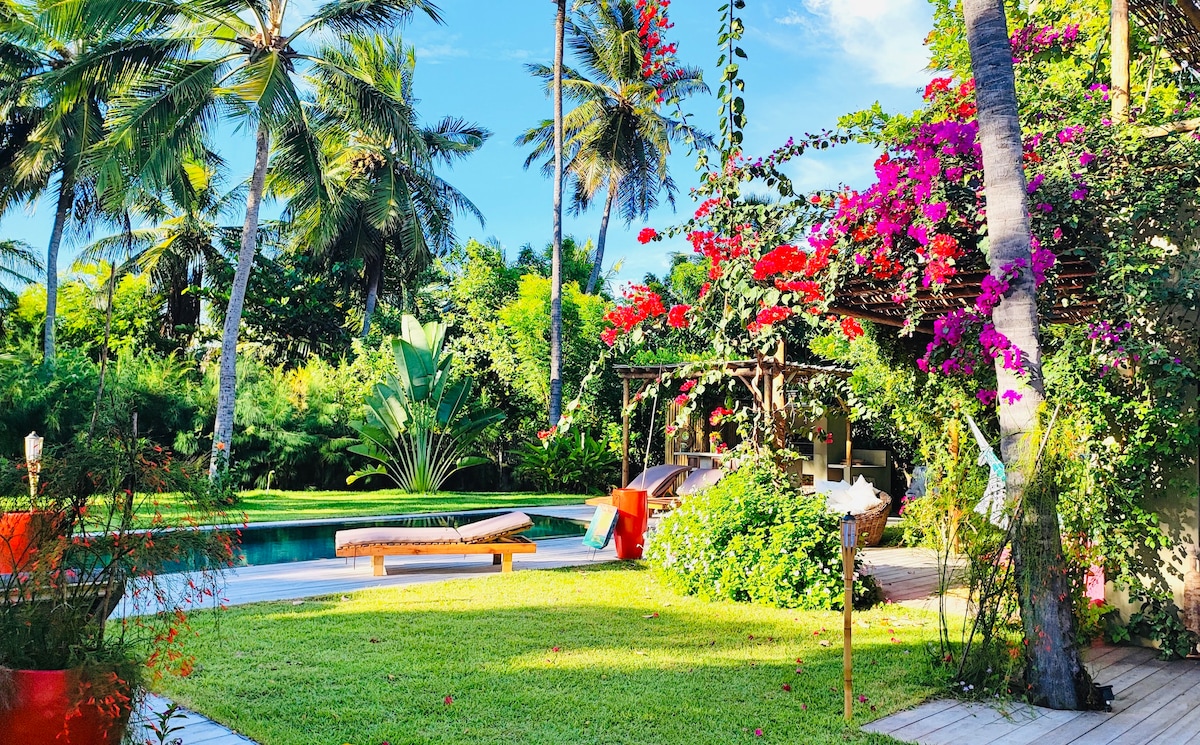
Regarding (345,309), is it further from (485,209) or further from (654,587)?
(654,587)

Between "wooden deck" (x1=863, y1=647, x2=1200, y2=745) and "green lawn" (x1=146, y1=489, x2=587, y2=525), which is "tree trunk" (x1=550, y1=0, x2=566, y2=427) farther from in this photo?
"wooden deck" (x1=863, y1=647, x2=1200, y2=745)

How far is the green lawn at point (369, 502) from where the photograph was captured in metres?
12.4

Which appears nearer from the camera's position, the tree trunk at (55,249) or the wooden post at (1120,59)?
the wooden post at (1120,59)

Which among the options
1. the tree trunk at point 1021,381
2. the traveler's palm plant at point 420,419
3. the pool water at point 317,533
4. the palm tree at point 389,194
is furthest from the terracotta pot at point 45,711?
the palm tree at point 389,194

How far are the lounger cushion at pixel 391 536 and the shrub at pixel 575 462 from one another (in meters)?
9.22

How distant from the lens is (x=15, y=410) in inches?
560

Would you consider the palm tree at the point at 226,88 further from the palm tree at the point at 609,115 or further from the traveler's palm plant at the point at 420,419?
the palm tree at the point at 609,115

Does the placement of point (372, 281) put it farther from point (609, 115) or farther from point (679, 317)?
point (679, 317)

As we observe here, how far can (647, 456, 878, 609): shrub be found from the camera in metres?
6.43

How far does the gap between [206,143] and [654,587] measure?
33.8ft

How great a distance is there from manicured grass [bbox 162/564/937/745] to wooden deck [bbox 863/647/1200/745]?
18 centimetres

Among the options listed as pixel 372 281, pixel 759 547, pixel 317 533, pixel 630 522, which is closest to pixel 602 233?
pixel 372 281

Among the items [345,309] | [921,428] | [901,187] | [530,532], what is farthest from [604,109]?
[901,187]

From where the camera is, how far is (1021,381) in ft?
14.1
